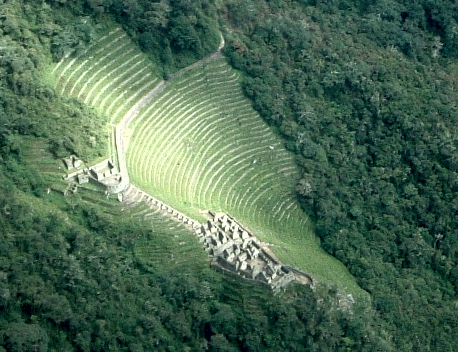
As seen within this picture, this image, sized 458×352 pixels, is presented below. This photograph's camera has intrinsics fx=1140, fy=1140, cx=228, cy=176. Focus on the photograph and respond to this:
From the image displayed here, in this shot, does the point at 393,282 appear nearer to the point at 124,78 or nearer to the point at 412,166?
the point at 412,166

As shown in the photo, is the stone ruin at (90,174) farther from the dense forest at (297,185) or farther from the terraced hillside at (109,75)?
the terraced hillside at (109,75)

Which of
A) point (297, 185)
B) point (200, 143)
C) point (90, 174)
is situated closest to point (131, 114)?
point (200, 143)

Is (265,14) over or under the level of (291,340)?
over

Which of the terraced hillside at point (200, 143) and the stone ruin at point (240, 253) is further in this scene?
the terraced hillside at point (200, 143)

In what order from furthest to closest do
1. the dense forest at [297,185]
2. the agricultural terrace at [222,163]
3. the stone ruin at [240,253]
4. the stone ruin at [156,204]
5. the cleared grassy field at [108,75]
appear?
the cleared grassy field at [108,75] < the agricultural terrace at [222,163] < the stone ruin at [156,204] < the stone ruin at [240,253] < the dense forest at [297,185]

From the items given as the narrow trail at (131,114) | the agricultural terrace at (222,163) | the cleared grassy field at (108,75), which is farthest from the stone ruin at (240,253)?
the cleared grassy field at (108,75)

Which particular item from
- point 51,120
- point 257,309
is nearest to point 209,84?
point 51,120

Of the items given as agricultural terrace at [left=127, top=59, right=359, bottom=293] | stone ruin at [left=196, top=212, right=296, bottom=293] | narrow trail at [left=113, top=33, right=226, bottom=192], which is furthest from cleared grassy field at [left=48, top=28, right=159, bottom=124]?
stone ruin at [left=196, top=212, right=296, bottom=293]
